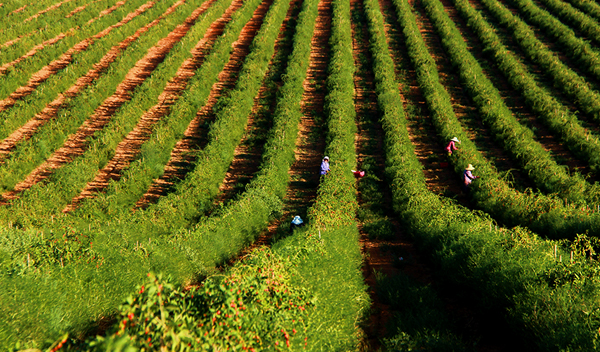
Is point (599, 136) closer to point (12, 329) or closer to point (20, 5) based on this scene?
point (12, 329)

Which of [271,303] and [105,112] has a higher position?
[271,303]

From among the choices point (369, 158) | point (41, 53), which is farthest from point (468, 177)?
point (41, 53)

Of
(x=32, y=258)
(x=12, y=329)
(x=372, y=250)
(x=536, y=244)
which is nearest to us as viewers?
(x=12, y=329)

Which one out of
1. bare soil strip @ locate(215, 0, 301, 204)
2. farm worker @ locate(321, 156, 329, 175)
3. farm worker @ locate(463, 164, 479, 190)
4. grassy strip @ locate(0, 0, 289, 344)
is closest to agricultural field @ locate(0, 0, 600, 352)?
grassy strip @ locate(0, 0, 289, 344)

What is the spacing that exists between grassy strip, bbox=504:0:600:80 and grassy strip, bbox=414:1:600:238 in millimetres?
5950

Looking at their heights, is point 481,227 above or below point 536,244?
below

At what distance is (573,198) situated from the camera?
1343cm

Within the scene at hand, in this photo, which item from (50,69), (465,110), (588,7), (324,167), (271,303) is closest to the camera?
(271,303)

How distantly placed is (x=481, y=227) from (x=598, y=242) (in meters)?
2.30

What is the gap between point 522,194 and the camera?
12.8 metres

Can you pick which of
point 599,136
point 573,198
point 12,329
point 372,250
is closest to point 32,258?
point 12,329

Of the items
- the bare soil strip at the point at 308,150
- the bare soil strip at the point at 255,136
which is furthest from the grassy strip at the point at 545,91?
the bare soil strip at the point at 255,136

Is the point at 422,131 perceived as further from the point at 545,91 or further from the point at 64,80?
the point at 64,80

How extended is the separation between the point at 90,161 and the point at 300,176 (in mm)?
7876
